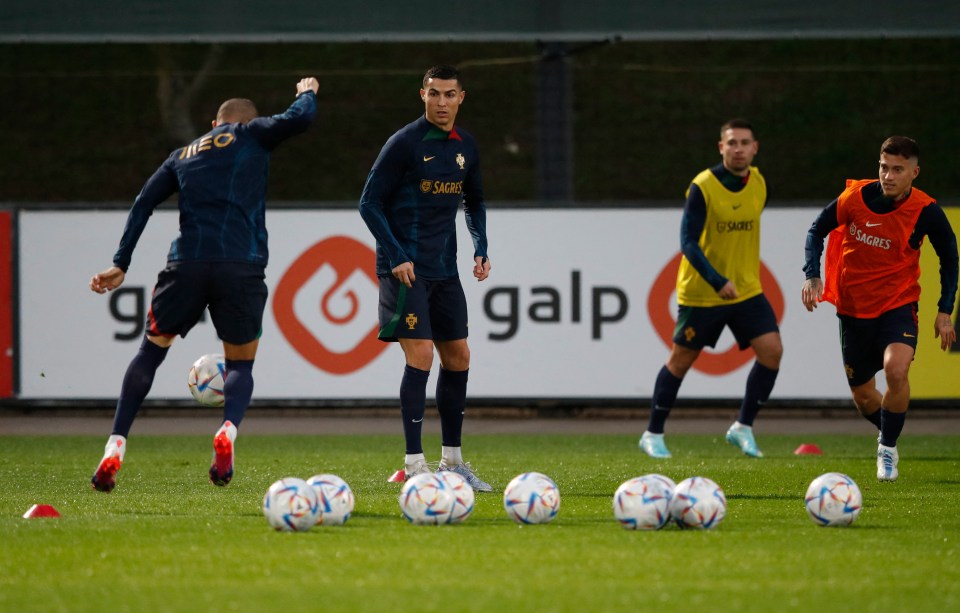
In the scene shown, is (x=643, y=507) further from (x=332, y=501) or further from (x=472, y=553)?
(x=332, y=501)

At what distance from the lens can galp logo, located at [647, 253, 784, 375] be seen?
45.7 feet

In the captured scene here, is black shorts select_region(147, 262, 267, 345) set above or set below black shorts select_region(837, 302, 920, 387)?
above

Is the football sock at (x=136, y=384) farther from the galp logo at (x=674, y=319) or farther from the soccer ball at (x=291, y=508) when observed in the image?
the galp logo at (x=674, y=319)

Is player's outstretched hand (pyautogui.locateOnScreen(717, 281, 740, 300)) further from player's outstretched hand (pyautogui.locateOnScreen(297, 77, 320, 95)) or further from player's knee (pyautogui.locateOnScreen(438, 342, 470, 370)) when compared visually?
player's outstretched hand (pyautogui.locateOnScreen(297, 77, 320, 95))

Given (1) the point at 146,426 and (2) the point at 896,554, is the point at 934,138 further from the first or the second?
(2) the point at 896,554

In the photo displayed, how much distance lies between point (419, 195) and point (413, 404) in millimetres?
1196

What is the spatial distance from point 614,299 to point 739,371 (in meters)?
1.36

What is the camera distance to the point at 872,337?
366 inches

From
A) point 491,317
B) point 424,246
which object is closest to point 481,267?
point 424,246

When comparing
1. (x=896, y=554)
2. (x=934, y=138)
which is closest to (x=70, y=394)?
(x=896, y=554)

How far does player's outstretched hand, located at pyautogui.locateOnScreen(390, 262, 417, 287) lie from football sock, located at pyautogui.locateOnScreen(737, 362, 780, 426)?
3.72m

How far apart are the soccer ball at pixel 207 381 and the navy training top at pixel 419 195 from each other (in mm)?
1261

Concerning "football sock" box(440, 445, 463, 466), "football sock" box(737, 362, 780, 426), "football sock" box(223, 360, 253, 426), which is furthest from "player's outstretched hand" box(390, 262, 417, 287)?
"football sock" box(737, 362, 780, 426)

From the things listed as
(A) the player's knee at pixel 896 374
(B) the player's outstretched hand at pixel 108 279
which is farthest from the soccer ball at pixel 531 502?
(A) the player's knee at pixel 896 374
